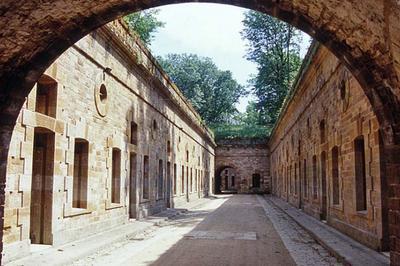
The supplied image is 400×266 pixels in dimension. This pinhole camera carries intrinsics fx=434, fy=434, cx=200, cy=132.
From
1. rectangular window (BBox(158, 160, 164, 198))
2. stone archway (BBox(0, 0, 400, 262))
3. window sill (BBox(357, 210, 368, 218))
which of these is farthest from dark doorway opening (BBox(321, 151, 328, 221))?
stone archway (BBox(0, 0, 400, 262))

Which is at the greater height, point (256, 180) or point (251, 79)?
point (251, 79)

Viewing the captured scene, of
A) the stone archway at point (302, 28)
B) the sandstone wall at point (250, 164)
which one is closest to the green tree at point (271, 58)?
the sandstone wall at point (250, 164)

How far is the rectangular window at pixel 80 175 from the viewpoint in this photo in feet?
34.6

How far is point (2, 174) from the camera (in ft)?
18.3

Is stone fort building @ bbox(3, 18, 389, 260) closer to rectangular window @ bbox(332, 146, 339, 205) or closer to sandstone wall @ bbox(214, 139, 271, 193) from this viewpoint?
rectangular window @ bbox(332, 146, 339, 205)

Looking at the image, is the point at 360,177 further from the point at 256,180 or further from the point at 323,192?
the point at 256,180

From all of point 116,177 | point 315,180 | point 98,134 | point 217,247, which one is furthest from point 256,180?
point 217,247

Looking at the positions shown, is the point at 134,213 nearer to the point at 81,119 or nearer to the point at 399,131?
the point at 81,119

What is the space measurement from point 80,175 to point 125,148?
3.30 metres

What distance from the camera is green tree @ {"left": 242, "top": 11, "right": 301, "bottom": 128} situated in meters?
48.1

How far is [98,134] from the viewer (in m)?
11.3

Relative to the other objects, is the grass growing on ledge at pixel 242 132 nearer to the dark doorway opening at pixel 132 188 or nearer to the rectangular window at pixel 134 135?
the rectangular window at pixel 134 135

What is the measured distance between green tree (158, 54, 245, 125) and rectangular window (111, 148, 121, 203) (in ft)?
148

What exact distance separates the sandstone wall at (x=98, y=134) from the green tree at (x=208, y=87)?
39118 mm
